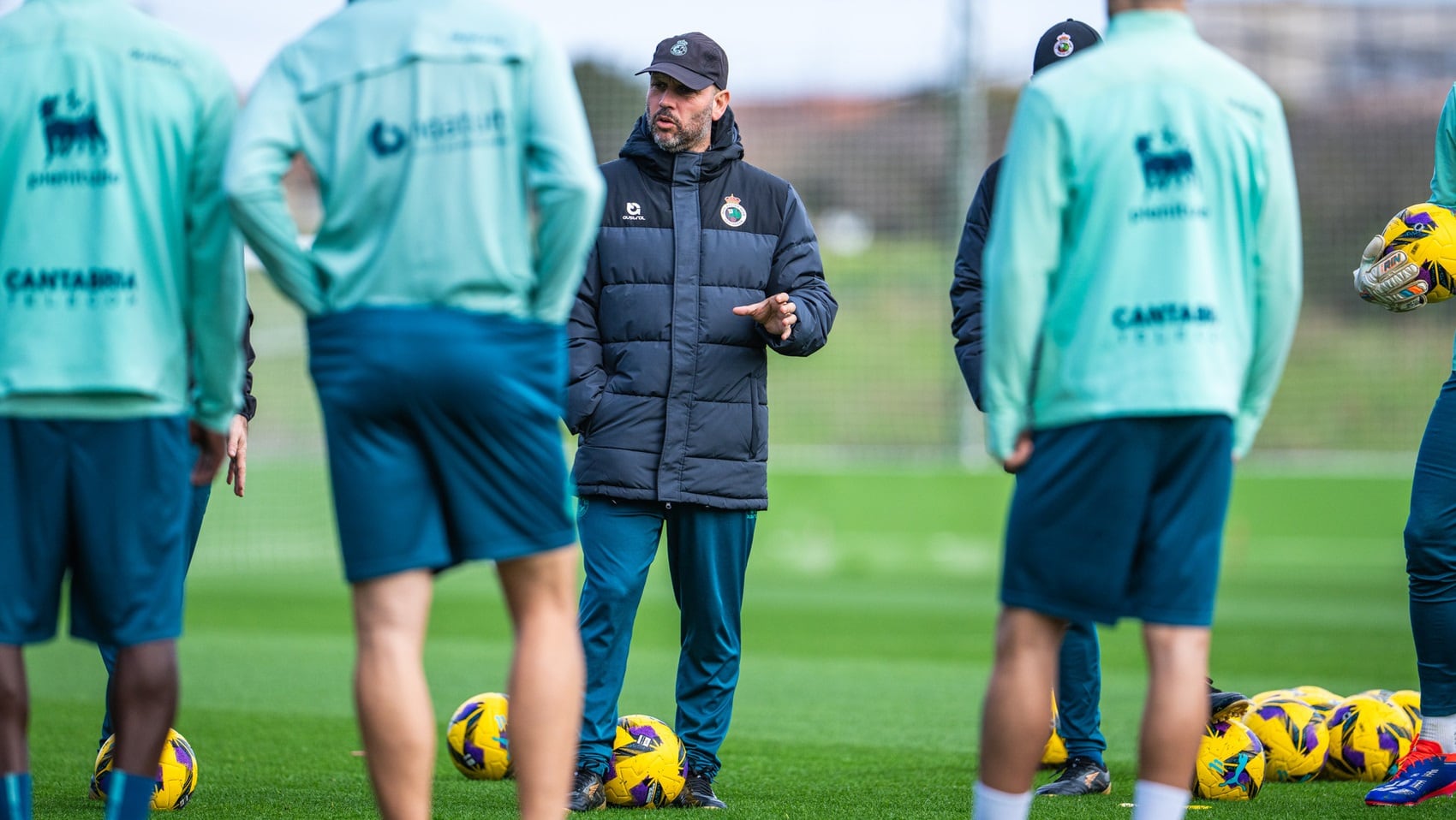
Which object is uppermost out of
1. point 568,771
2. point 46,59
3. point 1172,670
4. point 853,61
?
point 853,61

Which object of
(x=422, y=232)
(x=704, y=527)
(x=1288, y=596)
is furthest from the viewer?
(x=1288, y=596)

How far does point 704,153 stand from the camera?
5.77 m

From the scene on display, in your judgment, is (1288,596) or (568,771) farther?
(1288,596)

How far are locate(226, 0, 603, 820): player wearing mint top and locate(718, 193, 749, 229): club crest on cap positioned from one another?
2.05 metres

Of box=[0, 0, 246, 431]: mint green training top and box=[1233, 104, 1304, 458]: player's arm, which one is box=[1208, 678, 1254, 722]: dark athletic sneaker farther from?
box=[0, 0, 246, 431]: mint green training top

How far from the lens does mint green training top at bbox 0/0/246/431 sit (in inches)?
142

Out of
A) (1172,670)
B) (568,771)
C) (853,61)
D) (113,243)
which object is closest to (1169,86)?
(1172,670)

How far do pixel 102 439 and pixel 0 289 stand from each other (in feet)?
1.30

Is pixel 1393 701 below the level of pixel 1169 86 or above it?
below

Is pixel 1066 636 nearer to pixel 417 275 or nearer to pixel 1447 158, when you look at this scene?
pixel 1447 158

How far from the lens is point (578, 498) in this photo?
563cm

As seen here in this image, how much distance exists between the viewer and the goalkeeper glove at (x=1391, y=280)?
5.58 meters

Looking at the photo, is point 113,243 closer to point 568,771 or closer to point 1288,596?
point 568,771

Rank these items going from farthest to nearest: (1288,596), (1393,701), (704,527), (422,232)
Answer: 1. (1288,596)
2. (1393,701)
3. (704,527)
4. (422,232)
